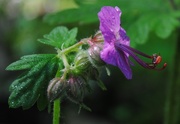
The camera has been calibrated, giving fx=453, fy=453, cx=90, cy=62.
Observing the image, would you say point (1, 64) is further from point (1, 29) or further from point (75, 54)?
point (75, 54)

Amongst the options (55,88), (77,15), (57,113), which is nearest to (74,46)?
(55,88)

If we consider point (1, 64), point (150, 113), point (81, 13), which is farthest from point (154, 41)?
point (1, 64)

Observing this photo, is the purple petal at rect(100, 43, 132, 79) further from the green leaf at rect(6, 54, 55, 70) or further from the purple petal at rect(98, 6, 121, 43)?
the green leaf at rect(6, 54, 55, 70)

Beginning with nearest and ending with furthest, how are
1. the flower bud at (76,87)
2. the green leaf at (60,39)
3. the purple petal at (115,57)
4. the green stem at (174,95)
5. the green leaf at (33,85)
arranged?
the purple petal at (115,57) → the flower bud at (76,87) → the green leaf at (33,85) → the green leaf at (60,39) → the green stem at (174,95)

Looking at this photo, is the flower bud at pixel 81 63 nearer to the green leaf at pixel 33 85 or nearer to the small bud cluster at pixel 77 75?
the small bud cluster at pixel 77 75

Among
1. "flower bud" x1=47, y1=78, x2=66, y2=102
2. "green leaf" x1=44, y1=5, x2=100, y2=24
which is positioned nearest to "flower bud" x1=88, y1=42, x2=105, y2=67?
"flower bud" x1=47, y1=78, x2=66, y2=102

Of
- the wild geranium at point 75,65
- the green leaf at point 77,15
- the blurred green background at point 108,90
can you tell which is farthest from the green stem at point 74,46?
the blurred green background at point 108,90
